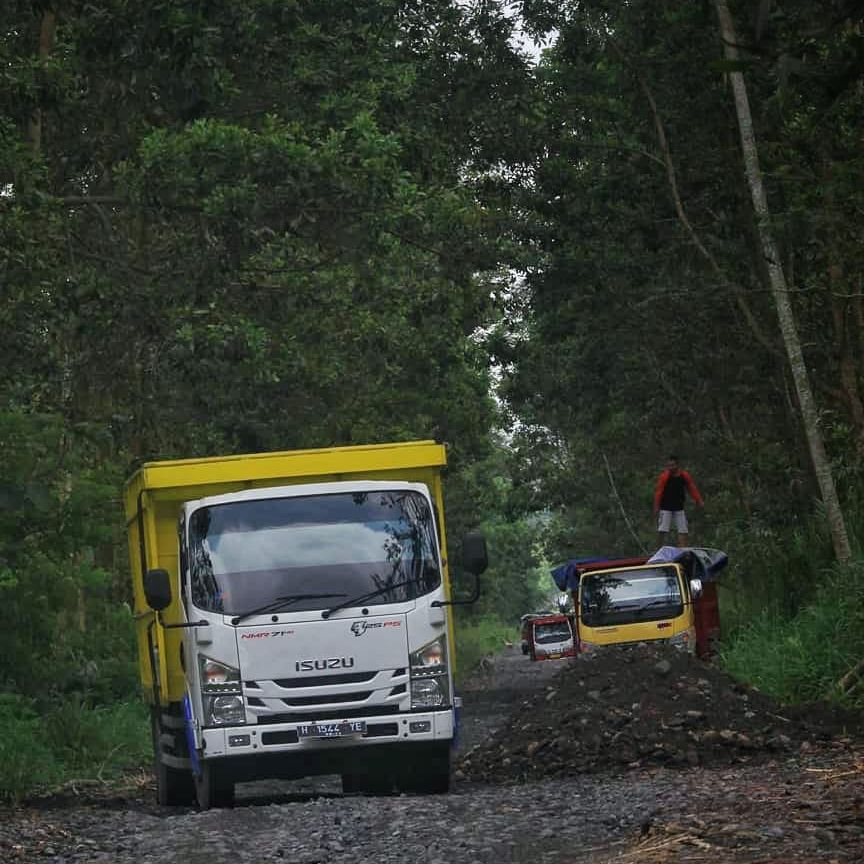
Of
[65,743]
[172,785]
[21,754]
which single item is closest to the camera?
[172,785]

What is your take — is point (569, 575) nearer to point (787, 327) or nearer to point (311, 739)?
point (787, 327)

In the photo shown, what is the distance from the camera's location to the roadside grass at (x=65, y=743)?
54.0 ft

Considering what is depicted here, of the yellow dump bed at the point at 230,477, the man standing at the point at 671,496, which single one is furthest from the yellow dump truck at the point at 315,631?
the man standing at the point at 671,496

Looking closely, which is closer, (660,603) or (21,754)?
(21,754)

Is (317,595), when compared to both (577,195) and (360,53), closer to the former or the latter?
(360,53)

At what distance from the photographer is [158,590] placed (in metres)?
12.5

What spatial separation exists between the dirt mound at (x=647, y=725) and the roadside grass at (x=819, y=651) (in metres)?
1.15

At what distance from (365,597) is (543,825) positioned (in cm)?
319

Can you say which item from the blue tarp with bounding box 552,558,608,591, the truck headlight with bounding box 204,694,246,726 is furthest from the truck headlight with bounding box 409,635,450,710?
the blue tarp with bounding box 552,558,608,591

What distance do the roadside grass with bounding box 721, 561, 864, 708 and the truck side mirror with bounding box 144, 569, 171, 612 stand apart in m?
6.60

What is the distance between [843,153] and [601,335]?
1286 centimetres

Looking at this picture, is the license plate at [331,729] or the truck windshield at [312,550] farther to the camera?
the truck windshield at [312,550]

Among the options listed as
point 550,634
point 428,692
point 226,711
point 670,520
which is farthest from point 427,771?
point 550,634

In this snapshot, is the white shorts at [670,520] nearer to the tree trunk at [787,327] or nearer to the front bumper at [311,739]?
the tree trunk at [787,327]
